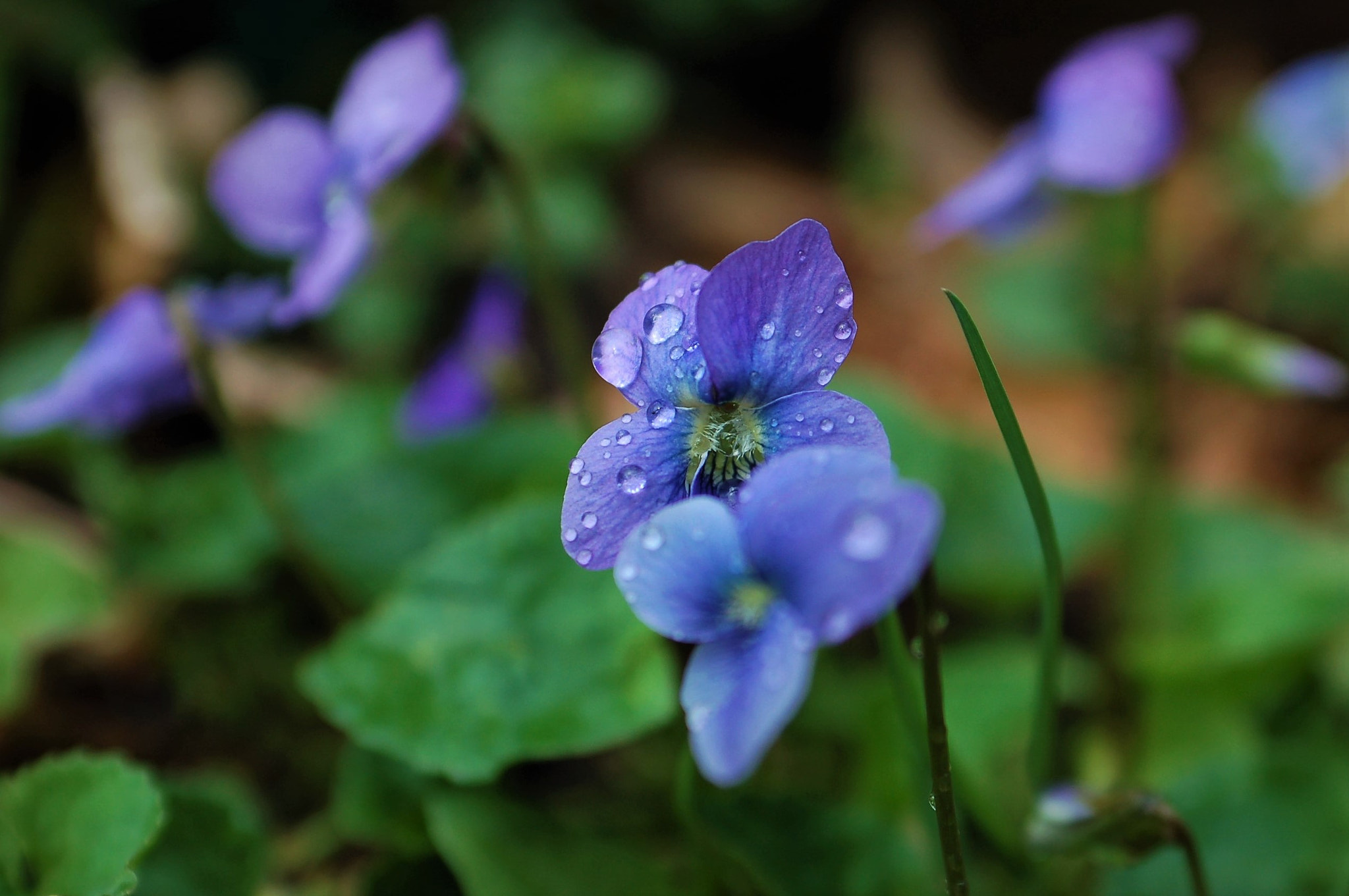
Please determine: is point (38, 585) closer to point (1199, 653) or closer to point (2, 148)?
point (2, 148)

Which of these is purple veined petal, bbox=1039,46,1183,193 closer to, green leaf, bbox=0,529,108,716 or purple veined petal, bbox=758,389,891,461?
purple veined petal, bbox=758,389,891,461

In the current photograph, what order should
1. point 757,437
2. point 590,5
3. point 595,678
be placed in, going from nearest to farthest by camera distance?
point 757,437, point 595,678, point 590,5

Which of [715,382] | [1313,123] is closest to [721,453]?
[715,382]

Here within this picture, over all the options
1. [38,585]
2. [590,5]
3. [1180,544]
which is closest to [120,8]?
[590,5]

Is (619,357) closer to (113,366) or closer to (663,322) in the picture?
(663,322)

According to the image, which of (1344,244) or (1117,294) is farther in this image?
(1117,294)

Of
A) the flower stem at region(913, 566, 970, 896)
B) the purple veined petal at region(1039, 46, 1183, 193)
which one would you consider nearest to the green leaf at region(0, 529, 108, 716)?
the flower stem at region(913, 566, 970, 896)

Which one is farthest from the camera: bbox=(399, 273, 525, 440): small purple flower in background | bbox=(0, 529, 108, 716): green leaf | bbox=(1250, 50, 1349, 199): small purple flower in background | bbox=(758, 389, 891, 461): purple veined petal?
bbox=(1250, 50, 1349, 199): small purple flower in background
